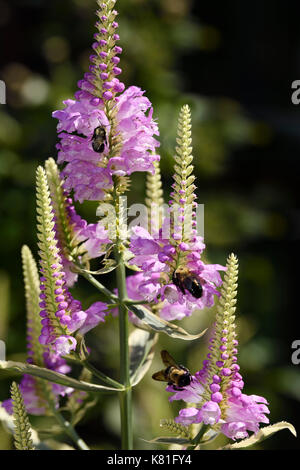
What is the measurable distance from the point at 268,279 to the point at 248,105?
1.27m

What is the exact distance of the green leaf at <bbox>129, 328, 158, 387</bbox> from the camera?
843 mm

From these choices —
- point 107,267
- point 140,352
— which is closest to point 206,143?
point 140,352

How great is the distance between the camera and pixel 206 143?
2.65 metres

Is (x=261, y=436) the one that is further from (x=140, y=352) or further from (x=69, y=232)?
(x=69, y=232)

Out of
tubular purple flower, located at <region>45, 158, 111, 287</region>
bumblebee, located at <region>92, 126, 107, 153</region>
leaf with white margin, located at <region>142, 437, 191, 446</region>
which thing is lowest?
leaf with white margin, located at <region>142, 437, 191, 446</region>

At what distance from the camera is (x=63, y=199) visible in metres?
0.75

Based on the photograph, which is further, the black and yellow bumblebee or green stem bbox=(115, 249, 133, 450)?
green stem bbox=(115, 249, 133, 450)

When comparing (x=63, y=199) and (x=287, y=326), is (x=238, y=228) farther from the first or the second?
(x=63, y=199)

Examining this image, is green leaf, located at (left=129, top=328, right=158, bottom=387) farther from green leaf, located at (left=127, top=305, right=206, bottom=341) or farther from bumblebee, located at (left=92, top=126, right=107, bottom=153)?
bumblebee, located at (left=92, top=126, right=107, bottom=153)

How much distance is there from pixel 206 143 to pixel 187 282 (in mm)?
2065

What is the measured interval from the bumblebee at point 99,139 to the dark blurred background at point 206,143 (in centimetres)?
132

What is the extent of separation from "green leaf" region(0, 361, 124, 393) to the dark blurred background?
1.18m

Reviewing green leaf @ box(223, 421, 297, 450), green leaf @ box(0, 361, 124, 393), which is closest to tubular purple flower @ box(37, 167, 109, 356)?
green leaf @ box(0, 361, 124, 393)

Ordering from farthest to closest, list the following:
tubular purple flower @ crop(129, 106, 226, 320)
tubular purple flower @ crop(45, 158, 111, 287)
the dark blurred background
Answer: the dark blurred background < tubular purple flower @ crop(45, 158, 111, 287) < tubular purple flower @ crop(129, 106, 226, 320)
